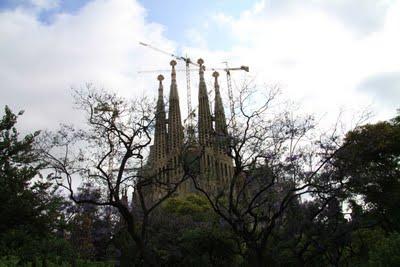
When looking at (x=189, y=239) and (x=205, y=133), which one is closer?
(x=205, y=133)

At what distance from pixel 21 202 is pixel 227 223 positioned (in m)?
13.6

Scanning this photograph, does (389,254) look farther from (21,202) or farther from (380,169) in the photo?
(380,169)

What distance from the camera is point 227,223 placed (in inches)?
944

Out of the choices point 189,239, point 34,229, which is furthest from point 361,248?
point 34,229

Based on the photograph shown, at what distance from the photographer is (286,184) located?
1755 cm

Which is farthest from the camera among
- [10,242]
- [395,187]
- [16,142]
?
[395,187]

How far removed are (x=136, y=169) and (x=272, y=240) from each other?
1099 centimetres

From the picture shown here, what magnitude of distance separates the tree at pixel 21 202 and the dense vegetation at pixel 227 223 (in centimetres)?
3

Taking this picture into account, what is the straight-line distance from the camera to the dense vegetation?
13.0m

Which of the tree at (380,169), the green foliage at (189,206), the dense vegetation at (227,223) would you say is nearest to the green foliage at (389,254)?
the dense vegetation at (227,223)

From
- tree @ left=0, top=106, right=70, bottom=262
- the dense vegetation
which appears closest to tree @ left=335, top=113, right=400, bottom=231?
the dense vegetation

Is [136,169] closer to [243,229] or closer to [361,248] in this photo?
[243,229]

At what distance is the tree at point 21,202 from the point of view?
496 inches

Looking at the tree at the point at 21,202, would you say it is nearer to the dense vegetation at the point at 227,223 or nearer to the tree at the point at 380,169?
the dense vegetation at the point at 227,223
